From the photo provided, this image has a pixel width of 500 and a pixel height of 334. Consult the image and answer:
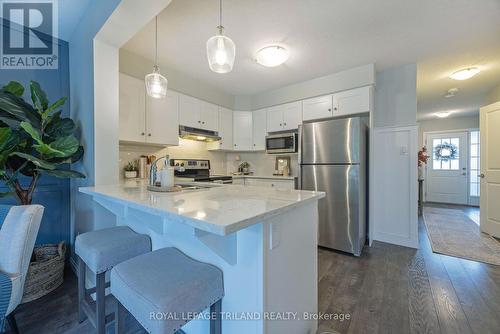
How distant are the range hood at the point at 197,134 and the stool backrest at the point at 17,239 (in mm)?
2031

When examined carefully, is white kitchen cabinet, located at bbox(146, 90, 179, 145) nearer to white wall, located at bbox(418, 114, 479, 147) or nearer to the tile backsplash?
the tile backsplash

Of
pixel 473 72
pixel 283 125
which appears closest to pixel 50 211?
pixel 283 125

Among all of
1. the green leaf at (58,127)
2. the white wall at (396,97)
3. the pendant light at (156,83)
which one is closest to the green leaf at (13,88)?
the green leaf at (58,127)

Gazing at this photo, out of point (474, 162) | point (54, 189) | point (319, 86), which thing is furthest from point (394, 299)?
point (474, 162)

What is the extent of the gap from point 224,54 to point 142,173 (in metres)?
2.08

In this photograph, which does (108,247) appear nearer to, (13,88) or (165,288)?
(165,288)

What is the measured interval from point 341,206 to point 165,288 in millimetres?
2375

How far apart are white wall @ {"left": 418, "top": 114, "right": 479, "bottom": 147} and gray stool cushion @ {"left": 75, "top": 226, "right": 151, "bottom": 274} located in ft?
22.0

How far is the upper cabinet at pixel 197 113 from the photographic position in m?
3.12

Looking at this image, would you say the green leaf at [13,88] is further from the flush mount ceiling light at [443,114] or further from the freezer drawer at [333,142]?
the flush mount ceiling light at [443,114]

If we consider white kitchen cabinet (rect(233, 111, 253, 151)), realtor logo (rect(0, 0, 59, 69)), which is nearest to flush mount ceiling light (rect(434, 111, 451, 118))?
white kitchen cabinet (rect(233, 111, 253, 151))

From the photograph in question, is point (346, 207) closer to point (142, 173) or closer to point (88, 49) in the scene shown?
point (142, 173)

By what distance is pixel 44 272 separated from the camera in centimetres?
179

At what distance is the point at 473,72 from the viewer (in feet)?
9.73
